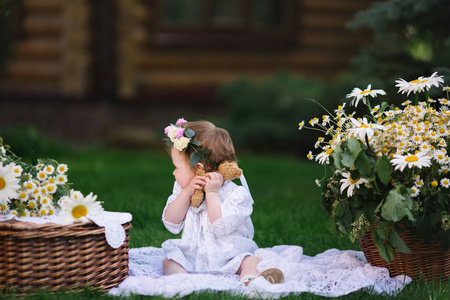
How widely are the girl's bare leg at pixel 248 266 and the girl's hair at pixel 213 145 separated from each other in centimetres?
48

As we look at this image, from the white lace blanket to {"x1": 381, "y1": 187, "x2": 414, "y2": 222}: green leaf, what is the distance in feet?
1.09

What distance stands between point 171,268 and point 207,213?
0.32 m

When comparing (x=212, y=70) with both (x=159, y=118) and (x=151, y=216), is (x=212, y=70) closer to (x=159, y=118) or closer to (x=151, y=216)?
(x=159, y=118)

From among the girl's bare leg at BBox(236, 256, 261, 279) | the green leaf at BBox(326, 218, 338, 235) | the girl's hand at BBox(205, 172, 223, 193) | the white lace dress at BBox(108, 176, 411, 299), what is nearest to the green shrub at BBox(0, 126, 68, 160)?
the white lace dress at BBox(108, 176, 411, 299)

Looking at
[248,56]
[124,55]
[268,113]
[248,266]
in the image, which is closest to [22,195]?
[248,266]

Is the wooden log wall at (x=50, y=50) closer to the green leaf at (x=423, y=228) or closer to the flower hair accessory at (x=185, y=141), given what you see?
the flower hair accessory at (x=185, y=141)

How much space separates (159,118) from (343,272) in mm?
6694

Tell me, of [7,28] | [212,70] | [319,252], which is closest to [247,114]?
[212,70]

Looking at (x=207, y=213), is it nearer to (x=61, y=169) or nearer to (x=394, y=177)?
(x=61, y=169)

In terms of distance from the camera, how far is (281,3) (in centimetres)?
950

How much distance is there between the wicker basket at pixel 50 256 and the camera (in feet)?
8.50

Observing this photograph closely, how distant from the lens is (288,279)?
3010 millimetres

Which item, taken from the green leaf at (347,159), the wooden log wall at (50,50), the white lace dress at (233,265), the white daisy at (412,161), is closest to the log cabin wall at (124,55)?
the wooden log wall at (50,50)

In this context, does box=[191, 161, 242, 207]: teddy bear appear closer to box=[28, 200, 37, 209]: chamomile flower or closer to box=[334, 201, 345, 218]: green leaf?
box=[334, 201, 345, 218]: green leaf
